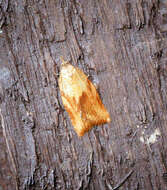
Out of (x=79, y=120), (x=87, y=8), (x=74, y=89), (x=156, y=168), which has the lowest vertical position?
(x=156, y=168)

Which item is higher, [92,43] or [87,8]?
[87,8]

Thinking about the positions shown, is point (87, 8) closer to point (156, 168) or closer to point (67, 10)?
point (67, 10)

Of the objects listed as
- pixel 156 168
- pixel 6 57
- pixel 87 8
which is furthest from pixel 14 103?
pixel 156 168
